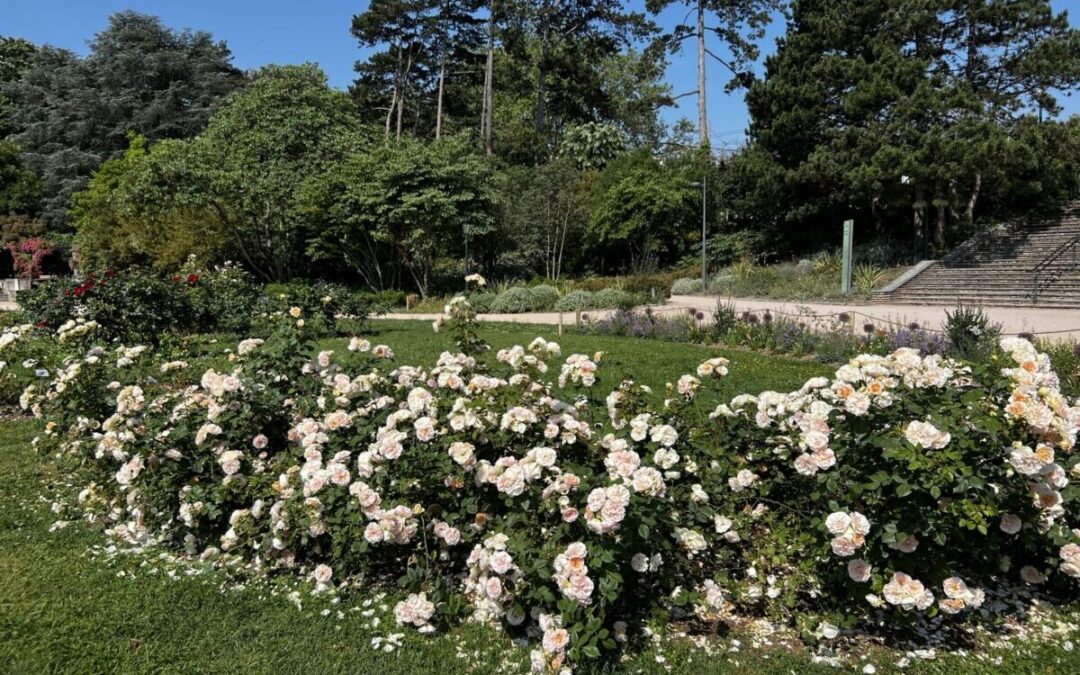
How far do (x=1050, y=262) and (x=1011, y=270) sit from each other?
2.68 ft

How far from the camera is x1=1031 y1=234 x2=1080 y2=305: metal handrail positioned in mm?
15552

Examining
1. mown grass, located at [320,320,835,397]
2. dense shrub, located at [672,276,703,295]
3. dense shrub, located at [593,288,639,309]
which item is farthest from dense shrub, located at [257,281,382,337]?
dense shrub, located at [672,276,703,295]

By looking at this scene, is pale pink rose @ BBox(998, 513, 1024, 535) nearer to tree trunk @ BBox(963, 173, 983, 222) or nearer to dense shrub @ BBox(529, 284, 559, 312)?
dense shrub @ BBox(529, 284, 559, 312)

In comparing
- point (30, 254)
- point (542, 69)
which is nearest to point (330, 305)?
point (30, 254)

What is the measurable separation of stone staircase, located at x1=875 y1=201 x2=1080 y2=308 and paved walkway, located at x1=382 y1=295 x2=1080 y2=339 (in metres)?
1.04

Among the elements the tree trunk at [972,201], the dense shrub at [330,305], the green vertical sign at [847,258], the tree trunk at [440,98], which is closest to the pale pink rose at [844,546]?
the dense shrub at [330,305]

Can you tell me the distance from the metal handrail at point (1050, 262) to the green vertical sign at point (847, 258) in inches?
152

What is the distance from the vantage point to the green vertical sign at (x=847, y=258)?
17.1 m

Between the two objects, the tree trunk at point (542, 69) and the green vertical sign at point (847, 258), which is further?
the tree trunk at point (542, 69)

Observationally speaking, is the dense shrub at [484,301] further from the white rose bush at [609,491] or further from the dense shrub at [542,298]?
the white rose bush at [609,491]

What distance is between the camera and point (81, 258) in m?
22.4

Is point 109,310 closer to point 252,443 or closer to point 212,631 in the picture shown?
point 252,443

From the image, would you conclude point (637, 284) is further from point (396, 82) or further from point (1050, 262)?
point (396, 82)

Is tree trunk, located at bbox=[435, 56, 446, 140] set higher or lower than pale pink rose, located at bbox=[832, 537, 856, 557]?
higher
